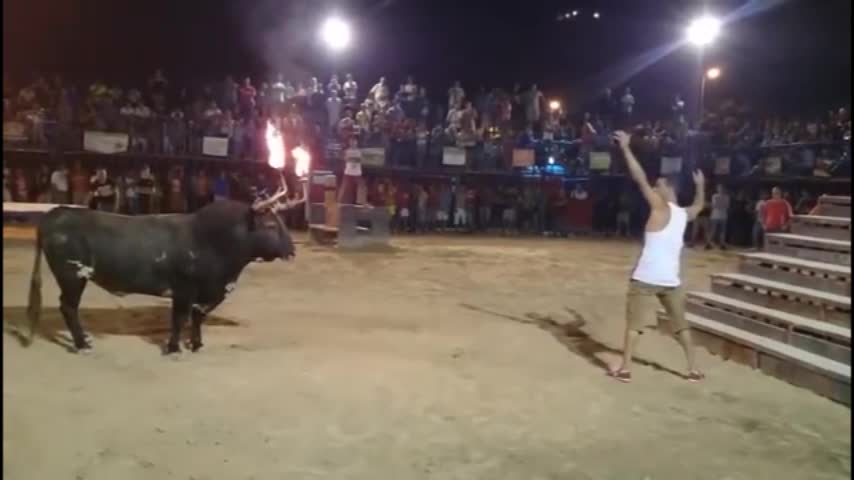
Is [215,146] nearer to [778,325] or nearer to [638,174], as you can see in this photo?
[778,325]

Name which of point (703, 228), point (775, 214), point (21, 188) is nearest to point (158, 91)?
point (21, 188)

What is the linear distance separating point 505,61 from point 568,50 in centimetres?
301

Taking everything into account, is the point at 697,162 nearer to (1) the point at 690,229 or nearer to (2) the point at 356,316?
(1) the point at 690,229

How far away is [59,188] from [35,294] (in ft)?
45.6

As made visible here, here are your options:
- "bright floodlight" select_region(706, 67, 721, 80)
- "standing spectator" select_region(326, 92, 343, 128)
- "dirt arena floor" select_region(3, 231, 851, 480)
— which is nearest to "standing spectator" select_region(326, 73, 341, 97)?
"standing spectator" select_region(326, 92, 343, 128)

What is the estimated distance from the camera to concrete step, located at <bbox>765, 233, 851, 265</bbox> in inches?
364

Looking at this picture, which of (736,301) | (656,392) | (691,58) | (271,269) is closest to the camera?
(656,392)

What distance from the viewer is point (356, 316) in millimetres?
10750

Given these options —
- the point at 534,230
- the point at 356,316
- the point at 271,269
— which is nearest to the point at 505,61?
the point at 534,230

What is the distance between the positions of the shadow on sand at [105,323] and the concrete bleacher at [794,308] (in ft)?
17.0

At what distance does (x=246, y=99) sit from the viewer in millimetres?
22953

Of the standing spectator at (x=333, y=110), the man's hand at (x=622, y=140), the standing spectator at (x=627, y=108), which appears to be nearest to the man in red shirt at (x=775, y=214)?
the standing spectator at (x=627, y=108)

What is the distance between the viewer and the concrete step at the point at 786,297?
28.2 ft

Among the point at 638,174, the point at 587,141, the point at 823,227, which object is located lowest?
the point at 823,227
